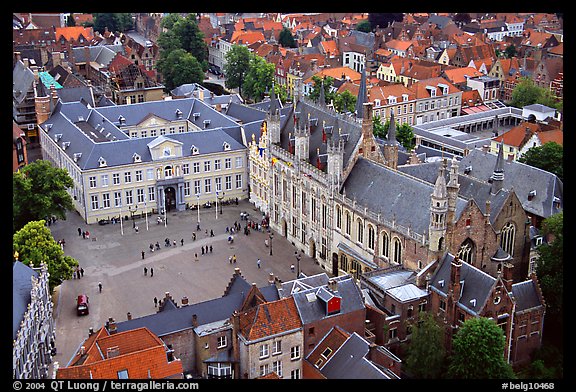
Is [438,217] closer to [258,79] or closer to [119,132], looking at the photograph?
[119,132]

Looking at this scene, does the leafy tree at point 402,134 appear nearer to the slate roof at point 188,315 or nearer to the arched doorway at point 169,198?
the arched doorway at point 169,198

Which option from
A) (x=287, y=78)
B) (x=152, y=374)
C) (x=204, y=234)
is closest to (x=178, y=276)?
(x=204, y=234)

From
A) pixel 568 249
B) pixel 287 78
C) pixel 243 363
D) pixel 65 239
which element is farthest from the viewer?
pixel 287 78

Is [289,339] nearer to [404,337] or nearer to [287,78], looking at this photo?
[404,337]

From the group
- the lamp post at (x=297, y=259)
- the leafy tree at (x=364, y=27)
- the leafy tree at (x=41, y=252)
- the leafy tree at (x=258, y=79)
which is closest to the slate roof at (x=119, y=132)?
the lamp post at (x=297, y=259)

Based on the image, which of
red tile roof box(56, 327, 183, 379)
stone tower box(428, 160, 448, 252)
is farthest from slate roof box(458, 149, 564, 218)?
red tile roof box(56, 327, 183, 379)

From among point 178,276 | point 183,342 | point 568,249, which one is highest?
point 568,249
